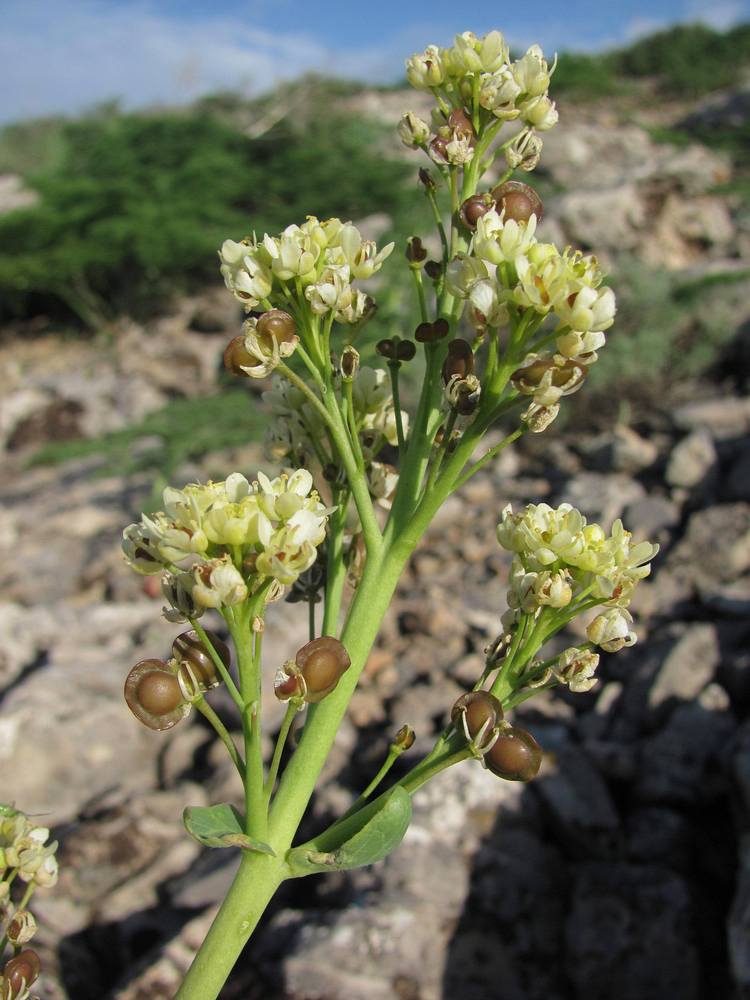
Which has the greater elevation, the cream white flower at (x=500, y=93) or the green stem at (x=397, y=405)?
the cream white flower at (x=500, y=93)

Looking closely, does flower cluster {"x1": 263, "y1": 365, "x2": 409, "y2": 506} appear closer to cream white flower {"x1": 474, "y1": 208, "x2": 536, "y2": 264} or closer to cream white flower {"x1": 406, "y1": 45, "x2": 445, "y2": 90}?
cream white flower {"x1": 474, "y1": 208, "x2": 536, "y2": 264}

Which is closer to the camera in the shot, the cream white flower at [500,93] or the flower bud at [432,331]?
the flower bud at [432,331]

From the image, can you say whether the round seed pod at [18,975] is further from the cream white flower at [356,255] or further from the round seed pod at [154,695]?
the cream white flower at [356,255]

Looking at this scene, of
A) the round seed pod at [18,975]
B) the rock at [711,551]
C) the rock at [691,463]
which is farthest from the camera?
the rock at [691,463]

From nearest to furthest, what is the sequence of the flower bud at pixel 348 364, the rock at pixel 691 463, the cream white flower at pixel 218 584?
the cream white flower at pixel 218 584, the flower bud at pixel 348 364, the rock at pixel 691 463

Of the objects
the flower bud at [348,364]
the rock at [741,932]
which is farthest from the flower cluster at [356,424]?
the rock at [741,932]

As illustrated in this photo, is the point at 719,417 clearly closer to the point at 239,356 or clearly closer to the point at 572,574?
the point at 572,574
